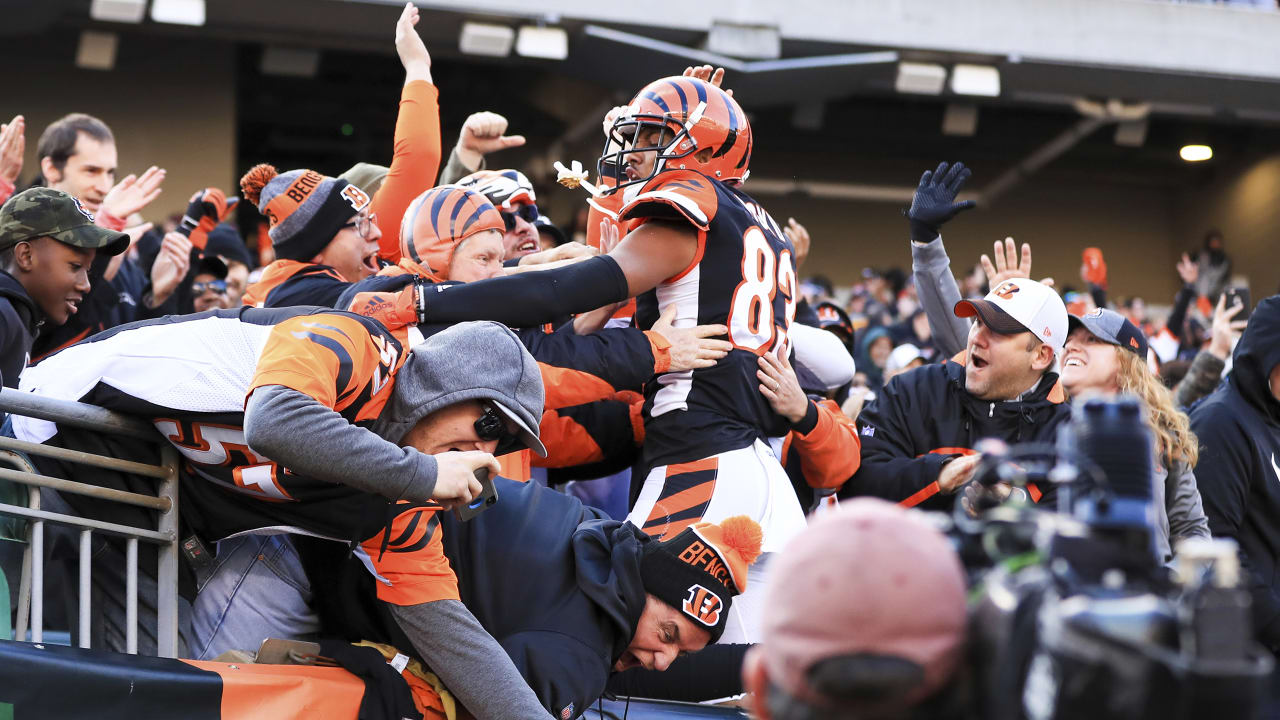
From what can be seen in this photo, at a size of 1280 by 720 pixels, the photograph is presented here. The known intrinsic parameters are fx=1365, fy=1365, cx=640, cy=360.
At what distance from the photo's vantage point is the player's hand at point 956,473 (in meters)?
4.61

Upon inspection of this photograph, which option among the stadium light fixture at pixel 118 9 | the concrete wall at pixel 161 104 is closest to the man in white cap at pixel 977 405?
the stadium light fixture at pixel 118 9

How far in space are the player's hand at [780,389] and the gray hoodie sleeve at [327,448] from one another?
1.41 meters

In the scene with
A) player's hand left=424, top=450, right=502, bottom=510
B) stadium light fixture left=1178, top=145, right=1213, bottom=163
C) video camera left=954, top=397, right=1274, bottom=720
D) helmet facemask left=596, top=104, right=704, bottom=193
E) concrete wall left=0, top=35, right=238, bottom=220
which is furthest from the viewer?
stadium light fixture left=1178, top=145, right=1213, bottom=163

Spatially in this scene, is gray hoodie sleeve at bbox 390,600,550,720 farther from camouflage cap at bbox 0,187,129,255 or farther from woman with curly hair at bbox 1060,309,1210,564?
woman with curly hair at bbox 1060,309,1210,564

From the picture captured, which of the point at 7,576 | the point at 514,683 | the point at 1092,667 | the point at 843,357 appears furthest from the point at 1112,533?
the point at 843,357

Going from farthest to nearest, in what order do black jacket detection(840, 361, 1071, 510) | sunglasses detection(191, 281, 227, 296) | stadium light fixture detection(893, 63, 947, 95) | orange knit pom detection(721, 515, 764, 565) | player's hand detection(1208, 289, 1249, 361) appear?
stadium light fixture detection(893, 63, 947, 95) → player's hand detection(1208, 289, 1249, 361) → sunglasses detection(191, 281, 227, 296) → black jacket detection(840, 361, 1071, 510) → orange knit pom detection(721, 515, 764, 565)

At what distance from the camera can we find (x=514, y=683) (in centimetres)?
338

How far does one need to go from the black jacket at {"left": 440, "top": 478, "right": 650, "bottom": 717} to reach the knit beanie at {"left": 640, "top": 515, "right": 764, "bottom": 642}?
8 cm

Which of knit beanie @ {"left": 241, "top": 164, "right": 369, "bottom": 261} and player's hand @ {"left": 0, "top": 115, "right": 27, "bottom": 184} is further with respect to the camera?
player's hand @ {"left": 0, "top": 115, "right": 27, "bottom": 184}

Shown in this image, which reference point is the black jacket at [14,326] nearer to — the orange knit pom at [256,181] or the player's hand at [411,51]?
the orange knit pom at [256,181]

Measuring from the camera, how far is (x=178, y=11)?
12969 millimetres

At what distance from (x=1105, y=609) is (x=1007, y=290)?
3.59 metres

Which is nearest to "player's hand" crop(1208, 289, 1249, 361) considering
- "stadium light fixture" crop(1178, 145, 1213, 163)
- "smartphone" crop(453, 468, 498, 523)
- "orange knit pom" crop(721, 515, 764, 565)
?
"orange knit pom" crop(721, 515, 764, 565)

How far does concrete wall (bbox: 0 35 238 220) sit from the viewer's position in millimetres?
15383
